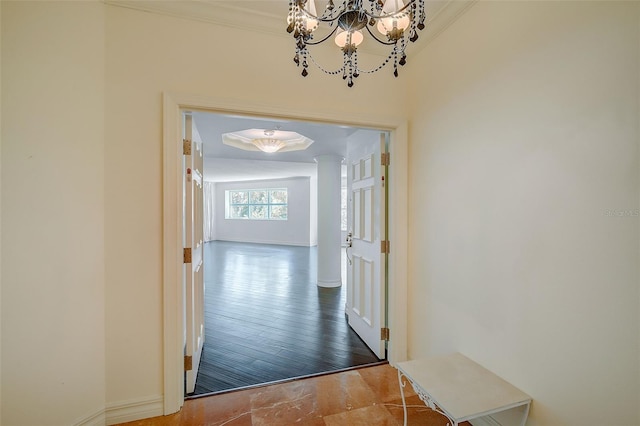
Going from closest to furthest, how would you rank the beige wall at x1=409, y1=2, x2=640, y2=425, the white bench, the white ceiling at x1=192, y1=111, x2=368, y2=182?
the beige wall at x1=409, y1=2, x2=640, y2=425, the white bench, the white ceiling at x1=192, y1=111, x2=368, y2=182

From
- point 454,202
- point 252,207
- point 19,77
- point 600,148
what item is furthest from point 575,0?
point 252,207

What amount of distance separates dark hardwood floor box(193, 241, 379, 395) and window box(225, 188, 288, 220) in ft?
15.4

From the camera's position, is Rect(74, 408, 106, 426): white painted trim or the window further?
the window

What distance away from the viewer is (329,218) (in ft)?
15.5

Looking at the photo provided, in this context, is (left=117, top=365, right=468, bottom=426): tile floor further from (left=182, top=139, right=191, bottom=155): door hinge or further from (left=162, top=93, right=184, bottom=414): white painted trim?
(left=182, top=139, right=191, bottom=155): door hinge

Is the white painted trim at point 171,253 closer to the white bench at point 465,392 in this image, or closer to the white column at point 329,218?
the white bench at point 465,392

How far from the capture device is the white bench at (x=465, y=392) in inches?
47.8

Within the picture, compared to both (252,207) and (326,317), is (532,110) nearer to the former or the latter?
(326,317)

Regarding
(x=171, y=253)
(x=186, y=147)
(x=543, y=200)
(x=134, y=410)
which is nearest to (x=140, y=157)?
(x=186, y=147)

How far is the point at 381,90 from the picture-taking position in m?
2.15

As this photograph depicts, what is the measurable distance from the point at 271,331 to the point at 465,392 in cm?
214

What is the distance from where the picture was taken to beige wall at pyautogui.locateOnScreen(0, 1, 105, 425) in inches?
51.3

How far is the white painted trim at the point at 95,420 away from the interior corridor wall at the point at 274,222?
8163 mm

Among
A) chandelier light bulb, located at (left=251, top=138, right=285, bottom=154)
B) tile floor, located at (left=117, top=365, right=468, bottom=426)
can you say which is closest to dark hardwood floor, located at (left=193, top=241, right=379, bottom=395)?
tile floor, located at (left=117, top=365, right=468, bottom=426)
